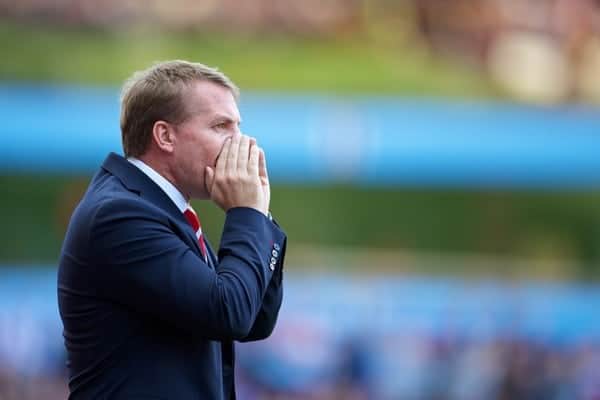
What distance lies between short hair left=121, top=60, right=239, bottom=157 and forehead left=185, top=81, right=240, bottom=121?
0.04 feet

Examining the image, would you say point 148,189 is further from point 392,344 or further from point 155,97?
point 392,344

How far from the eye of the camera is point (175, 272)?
89.6 inches

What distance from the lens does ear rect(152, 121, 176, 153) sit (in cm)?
249

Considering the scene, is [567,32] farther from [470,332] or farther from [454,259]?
[470,332]

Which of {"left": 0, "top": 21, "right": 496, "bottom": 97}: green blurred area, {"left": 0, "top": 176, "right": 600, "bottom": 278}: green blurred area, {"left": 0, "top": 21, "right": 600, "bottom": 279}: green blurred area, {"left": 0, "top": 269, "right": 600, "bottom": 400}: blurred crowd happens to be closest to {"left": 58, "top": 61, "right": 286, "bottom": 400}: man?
{"left": 0, "top": 269, "right": 600, "bottom": 400}: blurred crowd

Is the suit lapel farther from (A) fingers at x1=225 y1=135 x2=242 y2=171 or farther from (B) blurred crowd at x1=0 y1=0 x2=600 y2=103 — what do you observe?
(B) blurred crowd at x1=0 y1=0 x2=600 y2=103

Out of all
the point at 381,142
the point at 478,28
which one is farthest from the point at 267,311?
the point at 478,28

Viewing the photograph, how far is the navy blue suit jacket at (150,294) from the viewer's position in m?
2.27

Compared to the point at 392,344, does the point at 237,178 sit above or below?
above

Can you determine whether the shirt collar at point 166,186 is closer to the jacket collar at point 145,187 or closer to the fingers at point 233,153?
the jacket collar at point 145,187

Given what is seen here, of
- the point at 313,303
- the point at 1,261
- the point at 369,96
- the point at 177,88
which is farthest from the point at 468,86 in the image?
the point at 177,88

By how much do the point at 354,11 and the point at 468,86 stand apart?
169 centimetres

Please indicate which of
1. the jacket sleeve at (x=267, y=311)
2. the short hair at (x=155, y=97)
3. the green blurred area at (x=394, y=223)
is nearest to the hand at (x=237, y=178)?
the short hair at (x=155, y=97)

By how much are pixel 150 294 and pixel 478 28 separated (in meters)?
13.1
